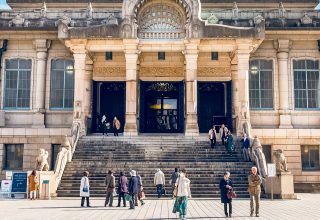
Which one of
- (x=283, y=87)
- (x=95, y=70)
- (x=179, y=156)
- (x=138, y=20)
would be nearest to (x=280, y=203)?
(x=179, y=156)

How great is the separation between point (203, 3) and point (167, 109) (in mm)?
10136

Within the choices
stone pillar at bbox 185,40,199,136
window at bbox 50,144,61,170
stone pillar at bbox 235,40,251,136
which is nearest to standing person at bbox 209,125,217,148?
stone pillar at bbox 185,40,199,136

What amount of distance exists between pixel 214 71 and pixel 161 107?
5213mm

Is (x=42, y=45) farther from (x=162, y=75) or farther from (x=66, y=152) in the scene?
(x=66, y=152)

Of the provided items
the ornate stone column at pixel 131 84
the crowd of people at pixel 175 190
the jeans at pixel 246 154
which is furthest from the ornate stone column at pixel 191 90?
the crowd of people at pixel 175 190

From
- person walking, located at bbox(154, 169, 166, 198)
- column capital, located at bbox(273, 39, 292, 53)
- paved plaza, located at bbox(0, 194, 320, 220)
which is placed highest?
column capital, located at bbox(273, 39, 292, 53)

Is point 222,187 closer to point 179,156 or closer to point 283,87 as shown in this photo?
point 179,156

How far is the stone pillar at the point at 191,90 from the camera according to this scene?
27750mm

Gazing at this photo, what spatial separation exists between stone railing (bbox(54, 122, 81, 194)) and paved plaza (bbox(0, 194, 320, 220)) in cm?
251

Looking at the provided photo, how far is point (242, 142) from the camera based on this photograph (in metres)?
26.2

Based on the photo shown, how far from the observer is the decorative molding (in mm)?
32125

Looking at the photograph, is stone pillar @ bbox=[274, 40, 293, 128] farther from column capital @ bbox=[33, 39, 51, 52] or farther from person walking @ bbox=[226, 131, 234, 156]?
column capital @ bbox=[33, 39, 51, 52]

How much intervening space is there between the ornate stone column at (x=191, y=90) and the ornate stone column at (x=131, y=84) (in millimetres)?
3401

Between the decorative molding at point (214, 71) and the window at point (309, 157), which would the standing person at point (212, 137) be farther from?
the decorative molding at point (214, 71)
